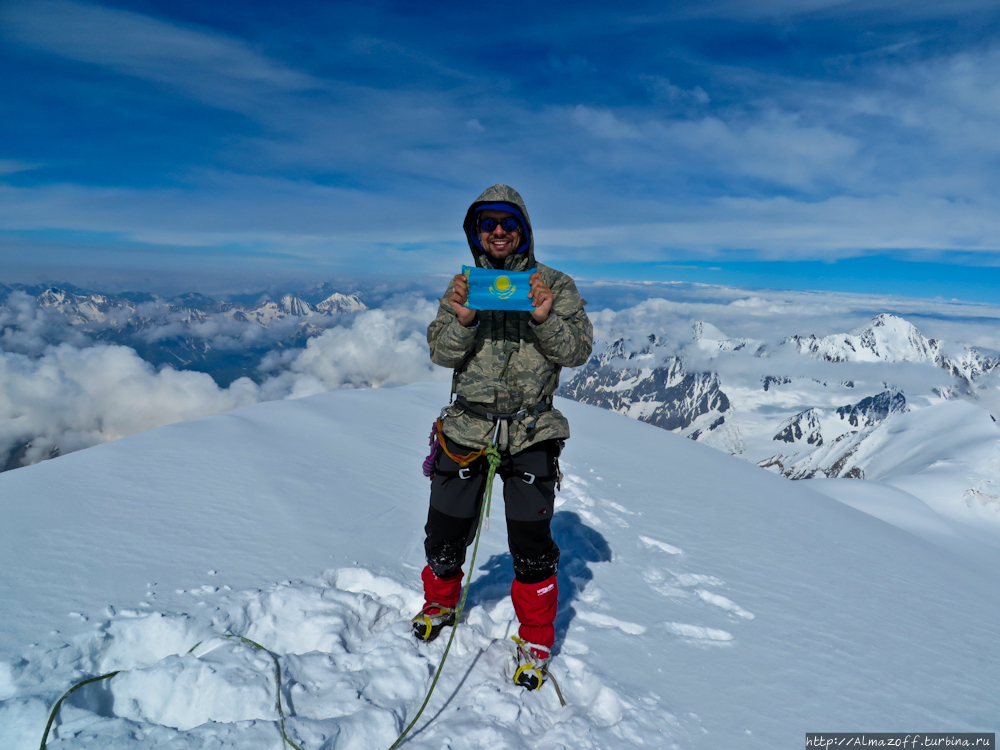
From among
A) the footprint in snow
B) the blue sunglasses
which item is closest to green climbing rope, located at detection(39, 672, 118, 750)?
the blue sunglasses

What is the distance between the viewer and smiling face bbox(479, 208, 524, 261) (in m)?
3.36

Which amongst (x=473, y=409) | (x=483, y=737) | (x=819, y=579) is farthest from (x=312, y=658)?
(x=819, y=579)

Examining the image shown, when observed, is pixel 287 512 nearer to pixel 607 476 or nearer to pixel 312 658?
pixel 312 658

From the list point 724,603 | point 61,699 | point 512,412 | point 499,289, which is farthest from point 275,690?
point 724,603

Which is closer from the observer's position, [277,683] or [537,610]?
[277,683]

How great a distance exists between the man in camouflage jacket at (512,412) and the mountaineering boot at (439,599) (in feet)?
0.14

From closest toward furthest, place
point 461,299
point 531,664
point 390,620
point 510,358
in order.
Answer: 1. point 461,299
2. point 531,664
3. point 510,358
4. point 390,620

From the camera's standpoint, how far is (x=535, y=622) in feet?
11.5

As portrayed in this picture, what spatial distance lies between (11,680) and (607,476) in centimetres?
818

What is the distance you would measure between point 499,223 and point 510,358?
0.96 metres

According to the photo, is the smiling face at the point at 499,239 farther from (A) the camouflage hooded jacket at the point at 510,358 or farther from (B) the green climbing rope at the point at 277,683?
(B) the green climbing rope at the point at 277,683

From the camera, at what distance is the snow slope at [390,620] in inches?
108

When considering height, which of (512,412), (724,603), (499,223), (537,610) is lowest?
(724,603)

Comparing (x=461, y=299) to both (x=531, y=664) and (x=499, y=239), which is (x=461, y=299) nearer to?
(x=499, y=239)
